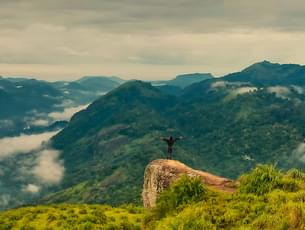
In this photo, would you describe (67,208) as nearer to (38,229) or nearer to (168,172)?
(38,229)

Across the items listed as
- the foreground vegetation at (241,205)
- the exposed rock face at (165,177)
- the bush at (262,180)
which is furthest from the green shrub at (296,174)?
the exposed rock face at (165,177)

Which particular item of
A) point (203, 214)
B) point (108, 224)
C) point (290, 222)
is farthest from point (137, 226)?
point (290, 222)

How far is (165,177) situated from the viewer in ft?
230

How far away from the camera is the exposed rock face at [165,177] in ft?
217

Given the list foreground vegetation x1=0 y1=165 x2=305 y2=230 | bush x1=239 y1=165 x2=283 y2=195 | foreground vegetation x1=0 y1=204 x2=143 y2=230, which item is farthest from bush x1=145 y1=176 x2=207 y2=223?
foreground vegetation x1=0 y1=204 x2=143 y2=230

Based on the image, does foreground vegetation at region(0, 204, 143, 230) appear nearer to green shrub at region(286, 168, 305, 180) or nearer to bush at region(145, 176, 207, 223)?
bush at region(145, 176, 207, 223)

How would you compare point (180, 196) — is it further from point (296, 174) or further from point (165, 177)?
point (165, 177)

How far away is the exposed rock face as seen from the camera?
66.1 m

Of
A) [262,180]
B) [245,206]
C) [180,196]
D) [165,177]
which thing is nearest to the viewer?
[245,206]

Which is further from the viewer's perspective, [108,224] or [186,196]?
[108,224]

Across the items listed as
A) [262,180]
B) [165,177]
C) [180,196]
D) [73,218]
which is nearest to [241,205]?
[262,180]

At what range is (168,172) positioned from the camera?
70.2m

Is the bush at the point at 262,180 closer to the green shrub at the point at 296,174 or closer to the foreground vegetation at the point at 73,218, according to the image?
the green shrub at the point at 296,174

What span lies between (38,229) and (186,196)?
3358 cm
